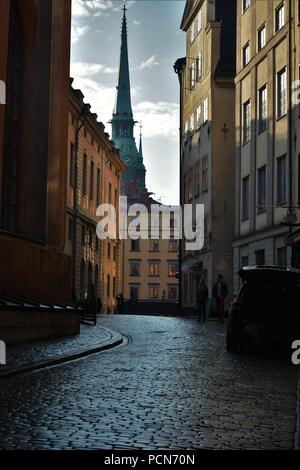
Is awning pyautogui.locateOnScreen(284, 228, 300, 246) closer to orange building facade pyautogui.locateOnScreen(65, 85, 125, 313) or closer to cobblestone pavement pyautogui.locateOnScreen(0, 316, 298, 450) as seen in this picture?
cobblestone pavement pyautogui.locateOnScreen(0, 316, 298, 450)

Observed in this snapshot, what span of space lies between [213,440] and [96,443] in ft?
3.19

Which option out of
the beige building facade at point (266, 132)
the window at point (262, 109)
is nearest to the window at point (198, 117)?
the beige building facade at point (266, 132)

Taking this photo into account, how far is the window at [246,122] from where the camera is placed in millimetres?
37219

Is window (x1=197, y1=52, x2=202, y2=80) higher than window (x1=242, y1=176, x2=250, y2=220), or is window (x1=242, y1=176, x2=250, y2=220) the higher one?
window (x1=197, y1=52, x2=202, y2=80)

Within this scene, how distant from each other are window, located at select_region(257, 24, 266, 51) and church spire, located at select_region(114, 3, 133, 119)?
375 ft

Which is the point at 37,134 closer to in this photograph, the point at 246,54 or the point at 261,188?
the point at 261,188

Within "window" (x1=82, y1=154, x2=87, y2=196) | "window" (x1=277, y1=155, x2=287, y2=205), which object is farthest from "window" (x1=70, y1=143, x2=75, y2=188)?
"window" (x1=277, y1=155, x2=287, y2=205)

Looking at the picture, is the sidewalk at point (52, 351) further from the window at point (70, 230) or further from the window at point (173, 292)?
the window at point (173, 292)

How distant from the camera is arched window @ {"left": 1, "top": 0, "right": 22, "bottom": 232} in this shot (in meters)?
24.4

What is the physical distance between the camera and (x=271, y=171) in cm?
3281

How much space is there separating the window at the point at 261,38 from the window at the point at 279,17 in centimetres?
186

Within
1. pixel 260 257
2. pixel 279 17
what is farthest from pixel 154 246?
pixel 279 17

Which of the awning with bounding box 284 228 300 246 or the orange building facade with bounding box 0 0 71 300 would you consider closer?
the orange building facade with bounding box 0 0 71 300
